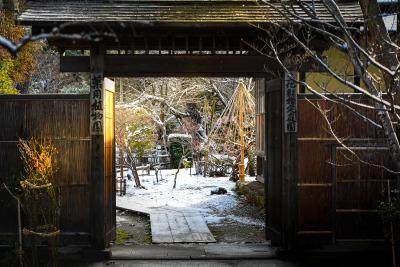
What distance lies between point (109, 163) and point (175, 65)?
2.11 meters

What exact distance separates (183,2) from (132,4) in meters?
0.91

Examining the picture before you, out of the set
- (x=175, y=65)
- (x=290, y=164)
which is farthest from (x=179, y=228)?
(x=175, y=65)

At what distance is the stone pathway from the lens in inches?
362

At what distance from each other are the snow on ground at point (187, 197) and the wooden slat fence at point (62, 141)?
4.49 meters

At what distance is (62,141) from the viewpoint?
7.76 metres

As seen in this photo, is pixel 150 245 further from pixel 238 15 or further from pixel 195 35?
pixel 238 15

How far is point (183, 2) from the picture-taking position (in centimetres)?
819

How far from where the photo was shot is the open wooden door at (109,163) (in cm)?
796

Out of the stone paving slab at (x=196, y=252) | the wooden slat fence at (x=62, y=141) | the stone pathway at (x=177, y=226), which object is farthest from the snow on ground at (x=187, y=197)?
the wooden slat fence at (x=62, y=141)

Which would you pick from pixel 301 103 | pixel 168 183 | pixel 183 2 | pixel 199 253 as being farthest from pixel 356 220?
pixel 168 183

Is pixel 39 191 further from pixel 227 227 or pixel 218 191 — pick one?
pixel 218 191

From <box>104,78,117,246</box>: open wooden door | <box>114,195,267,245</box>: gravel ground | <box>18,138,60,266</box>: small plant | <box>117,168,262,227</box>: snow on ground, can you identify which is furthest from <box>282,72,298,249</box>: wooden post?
<box>18,138,60,266</box>: small plant

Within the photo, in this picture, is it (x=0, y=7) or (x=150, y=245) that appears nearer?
(x=150, y=245)

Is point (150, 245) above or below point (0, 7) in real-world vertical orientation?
below
